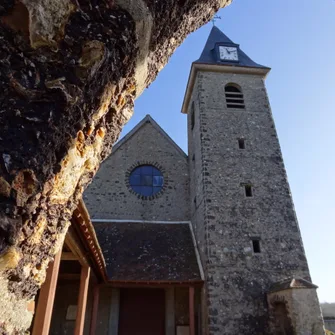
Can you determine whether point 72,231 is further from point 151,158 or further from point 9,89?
point 151,158

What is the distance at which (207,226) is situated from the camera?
9852 mm

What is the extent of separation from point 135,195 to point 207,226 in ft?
11.9

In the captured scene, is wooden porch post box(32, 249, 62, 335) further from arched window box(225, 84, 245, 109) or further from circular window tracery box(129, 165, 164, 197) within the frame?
arched window box(225, 84, 245, 109)

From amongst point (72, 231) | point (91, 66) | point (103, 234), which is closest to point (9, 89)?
point (91, 66)

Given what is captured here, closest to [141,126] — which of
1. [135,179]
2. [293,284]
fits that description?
[135,179]

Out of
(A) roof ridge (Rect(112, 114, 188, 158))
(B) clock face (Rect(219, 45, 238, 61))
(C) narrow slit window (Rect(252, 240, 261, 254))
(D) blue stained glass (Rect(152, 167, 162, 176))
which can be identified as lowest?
(C) narrow slit window (Rect(252, 240, 261, 254))

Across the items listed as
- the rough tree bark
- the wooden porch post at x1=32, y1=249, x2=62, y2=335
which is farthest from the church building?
the rough tree bark

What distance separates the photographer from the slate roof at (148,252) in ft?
30.3

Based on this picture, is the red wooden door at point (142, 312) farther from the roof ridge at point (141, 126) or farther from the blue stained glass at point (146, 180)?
the roof ridge at point (141, 126)

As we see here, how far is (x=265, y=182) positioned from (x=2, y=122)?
34.7ft

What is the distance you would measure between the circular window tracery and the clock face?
239 inches

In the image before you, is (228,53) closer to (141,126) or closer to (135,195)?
(141,126)

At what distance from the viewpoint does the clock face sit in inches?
559

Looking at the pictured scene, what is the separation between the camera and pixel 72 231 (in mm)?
4699
